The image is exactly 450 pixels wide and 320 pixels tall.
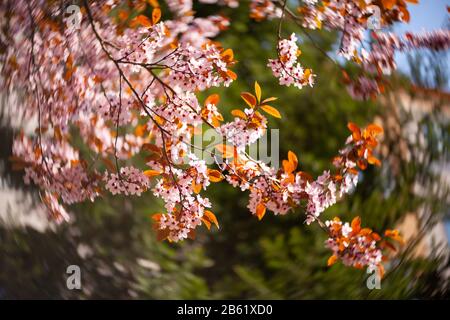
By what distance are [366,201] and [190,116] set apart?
55 centimetres

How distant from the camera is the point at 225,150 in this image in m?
1.14

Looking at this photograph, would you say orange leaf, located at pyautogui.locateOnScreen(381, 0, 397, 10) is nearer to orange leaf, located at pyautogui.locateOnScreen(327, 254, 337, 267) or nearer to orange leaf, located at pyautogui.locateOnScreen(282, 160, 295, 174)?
orange leaf, located at pyautogui.locateOnScreen(282, 160, 295, 174)

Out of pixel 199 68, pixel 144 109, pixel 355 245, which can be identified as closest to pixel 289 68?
pixel 199 68

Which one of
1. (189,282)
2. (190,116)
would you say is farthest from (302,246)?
(190,116)

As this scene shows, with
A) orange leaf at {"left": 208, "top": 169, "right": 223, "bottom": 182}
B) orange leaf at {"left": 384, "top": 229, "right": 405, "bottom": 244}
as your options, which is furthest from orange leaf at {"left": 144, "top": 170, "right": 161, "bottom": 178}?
orange leaf at {"left": 384, "top": 229, "right": 405, "bottom": 244}

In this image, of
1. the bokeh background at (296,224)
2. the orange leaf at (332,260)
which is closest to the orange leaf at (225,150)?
the bokeh background at (296,224)

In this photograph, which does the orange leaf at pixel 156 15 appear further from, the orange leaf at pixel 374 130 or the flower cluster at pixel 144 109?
the orange leaf at pixel 374 130

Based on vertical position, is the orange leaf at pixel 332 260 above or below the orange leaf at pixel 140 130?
below

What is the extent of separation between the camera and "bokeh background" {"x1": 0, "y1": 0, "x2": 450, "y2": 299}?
48.9 inches

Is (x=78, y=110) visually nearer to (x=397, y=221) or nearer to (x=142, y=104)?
(x=142, y=104)

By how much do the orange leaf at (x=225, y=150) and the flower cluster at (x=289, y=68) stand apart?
217 mm

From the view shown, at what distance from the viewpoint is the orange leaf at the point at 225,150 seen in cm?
114

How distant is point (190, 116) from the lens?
1.17 metres

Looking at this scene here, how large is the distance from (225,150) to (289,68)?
0.26 m
